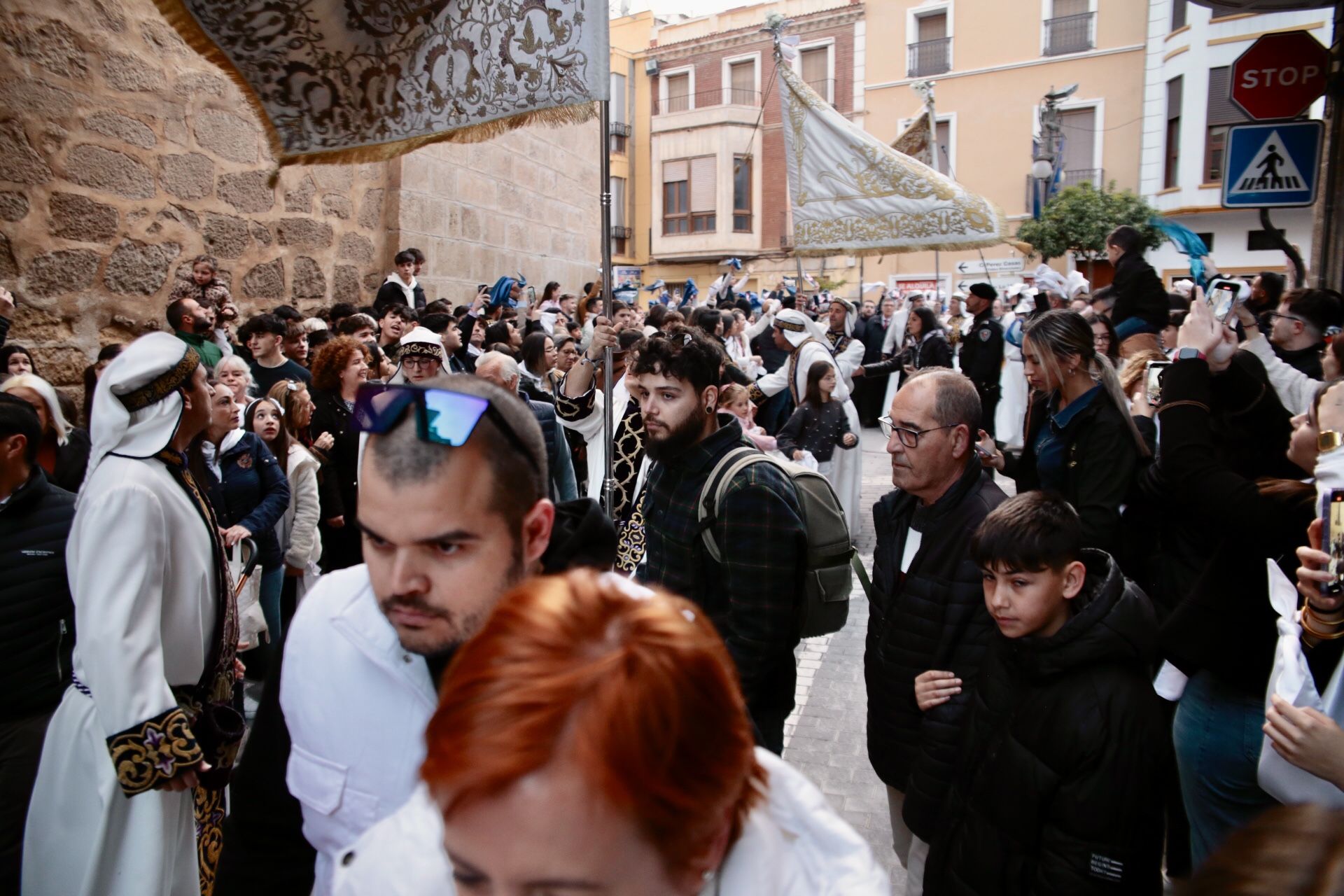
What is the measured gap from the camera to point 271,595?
515 centimetres

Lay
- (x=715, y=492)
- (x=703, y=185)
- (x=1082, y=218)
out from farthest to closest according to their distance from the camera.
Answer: (x=703, y=185), (x=1082, y=218), (x=715, y=492)

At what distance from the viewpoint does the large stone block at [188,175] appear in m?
6.45

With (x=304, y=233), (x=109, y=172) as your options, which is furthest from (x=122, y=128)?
(x=304, y=233)

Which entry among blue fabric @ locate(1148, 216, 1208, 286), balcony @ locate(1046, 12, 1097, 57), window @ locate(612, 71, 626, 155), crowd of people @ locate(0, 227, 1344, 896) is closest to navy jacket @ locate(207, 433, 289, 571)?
crowd of people @ locate(0, 227, 1344, 896)

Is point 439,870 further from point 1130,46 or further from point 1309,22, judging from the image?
point 1130,46

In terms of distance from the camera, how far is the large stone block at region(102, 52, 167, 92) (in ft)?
19.5

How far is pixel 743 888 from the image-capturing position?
103cm

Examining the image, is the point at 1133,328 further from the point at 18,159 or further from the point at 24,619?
the point at 18,159

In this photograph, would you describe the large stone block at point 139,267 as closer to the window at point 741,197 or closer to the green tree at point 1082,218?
the green tree at point 1082,218

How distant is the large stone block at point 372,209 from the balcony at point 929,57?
29.8 meters

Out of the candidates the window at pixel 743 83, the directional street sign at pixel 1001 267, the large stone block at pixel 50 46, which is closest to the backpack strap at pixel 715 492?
the large stone block at pixel 50 46

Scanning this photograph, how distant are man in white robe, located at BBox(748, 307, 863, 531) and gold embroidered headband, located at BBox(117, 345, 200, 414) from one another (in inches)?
221

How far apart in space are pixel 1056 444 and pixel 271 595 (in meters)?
4.15

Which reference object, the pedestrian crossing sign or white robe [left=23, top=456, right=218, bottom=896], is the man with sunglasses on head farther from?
the pedestrian crossing sign
